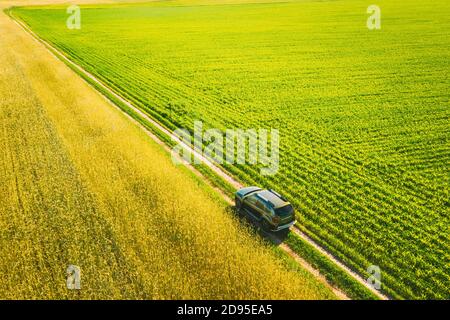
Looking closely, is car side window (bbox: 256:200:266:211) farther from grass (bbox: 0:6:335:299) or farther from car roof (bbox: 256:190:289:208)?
grass (bbox: 0:6:335:299)

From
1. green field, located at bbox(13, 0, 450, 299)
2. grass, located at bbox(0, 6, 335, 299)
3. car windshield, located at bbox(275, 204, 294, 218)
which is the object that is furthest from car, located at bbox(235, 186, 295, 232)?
green field, located at bbox(13, 0, 450, 299)

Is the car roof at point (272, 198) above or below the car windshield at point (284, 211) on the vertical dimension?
above

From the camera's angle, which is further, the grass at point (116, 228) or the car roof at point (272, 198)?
the car roof at point (272, 198)

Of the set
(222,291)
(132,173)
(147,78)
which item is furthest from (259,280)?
(147,78)

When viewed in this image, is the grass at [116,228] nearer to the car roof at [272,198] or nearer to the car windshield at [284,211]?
the car windshield at [284,211]

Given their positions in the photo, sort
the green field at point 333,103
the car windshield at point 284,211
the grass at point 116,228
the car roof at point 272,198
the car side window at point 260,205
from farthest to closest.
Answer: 1. the green field at point 333,103
2. the car side window at point 260,205
3. the car roof at point 272,198
4. the car windshield at point 284,211
5. the grass at point 116,228

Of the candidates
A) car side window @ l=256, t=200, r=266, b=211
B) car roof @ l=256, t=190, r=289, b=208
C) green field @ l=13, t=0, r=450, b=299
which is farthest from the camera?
green field @ l=13, t=0, r=450, b=299

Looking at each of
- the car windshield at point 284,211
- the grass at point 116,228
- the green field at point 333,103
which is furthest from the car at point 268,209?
the green field at point 333,103

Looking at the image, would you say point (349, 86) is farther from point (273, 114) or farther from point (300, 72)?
point (273, 114)
